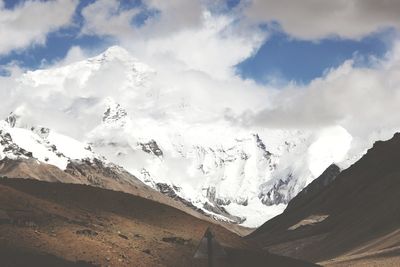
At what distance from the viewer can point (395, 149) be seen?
192m

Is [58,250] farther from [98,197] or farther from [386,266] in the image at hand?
[386,266]

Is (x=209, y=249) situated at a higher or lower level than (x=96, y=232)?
lower

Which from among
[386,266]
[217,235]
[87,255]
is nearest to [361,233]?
[386,266]

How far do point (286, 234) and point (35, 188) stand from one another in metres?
145

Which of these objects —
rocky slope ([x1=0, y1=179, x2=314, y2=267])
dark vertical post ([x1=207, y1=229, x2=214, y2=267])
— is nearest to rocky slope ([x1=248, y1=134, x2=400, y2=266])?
rocky slope ([x1=0, y1=179, x2=314, y2=267])

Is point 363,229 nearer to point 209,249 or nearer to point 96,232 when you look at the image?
Answer: point 96,232

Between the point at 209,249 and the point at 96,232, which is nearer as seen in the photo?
the point at 209,249

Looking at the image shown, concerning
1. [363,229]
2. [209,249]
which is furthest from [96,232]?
[363,229]

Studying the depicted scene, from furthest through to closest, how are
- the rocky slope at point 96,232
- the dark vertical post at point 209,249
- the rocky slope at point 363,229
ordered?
the rocky slope at point 363,229 < the rocky slope at point 96,232 < the dark vertical post at point 209,249

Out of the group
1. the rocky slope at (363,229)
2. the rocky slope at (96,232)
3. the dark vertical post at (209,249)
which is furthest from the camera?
the rocky slope at (363,229)

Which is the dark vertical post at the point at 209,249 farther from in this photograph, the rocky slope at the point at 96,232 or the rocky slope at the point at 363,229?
the rocky slope at the point at 363,229

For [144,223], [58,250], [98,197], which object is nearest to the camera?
[58,250]

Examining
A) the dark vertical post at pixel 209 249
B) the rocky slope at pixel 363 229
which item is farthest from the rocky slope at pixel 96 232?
the rocky slope at pixel 363 229

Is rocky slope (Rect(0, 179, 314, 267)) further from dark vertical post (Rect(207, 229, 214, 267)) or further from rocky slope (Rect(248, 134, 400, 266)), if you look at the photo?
rocky slope (Rect(248, 134, 400, 266))
